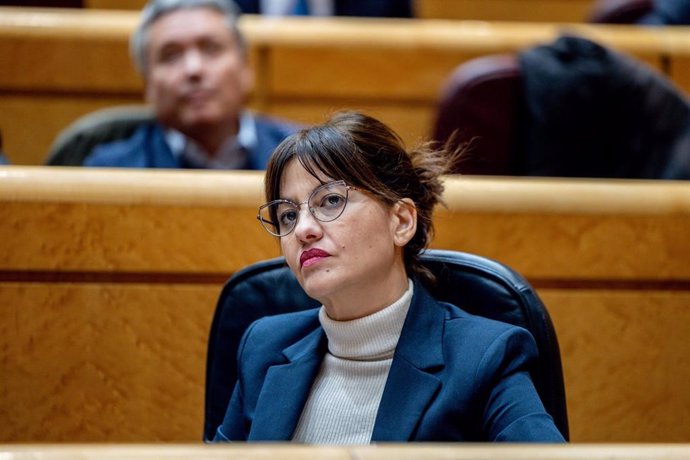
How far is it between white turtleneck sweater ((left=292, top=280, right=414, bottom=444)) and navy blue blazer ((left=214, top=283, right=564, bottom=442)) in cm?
1

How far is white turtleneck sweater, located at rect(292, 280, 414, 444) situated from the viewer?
30.3 inches

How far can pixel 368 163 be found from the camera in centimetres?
79

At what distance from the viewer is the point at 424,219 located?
0.84 m

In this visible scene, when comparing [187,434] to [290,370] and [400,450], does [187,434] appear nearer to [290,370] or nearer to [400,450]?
[290,370]

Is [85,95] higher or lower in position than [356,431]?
lower

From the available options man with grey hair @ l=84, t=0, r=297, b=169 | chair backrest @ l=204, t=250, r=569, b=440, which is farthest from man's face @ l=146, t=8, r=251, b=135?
chair backrest @ l=204, t=250, r=569, b=440

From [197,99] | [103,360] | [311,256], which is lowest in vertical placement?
[103,360]

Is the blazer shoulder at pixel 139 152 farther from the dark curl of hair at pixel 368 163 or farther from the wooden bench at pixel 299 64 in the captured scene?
the dark curl of hair at pixel 368 163

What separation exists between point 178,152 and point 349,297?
749mm

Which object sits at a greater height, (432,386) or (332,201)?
(332,201)

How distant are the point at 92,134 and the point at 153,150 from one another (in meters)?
0.11

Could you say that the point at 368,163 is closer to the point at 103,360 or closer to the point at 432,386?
the point at 432,386

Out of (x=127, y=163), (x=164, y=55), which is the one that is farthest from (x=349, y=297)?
(x=164, y=55)

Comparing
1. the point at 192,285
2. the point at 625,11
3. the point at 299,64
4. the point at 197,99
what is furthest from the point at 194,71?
the point at 625,11
